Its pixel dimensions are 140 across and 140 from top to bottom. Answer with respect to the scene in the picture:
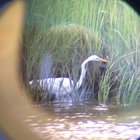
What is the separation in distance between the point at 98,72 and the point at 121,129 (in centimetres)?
12

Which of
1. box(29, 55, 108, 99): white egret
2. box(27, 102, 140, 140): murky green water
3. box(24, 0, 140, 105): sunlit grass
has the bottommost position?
box(27, 102, 140, 140): murky green water

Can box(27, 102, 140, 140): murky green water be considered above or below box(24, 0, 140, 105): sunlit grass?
below

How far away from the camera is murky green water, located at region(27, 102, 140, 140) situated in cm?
63

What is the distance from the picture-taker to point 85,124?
2.10ft

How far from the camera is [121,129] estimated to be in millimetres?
639

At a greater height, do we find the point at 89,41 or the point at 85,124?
the point at 89,41

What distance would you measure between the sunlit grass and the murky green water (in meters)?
0.03

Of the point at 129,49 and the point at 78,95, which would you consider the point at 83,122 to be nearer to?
the point at 78,95

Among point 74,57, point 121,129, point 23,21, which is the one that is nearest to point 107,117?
point 121,129

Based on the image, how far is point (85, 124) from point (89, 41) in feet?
0.54

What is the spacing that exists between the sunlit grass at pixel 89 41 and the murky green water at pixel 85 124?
0.09 ft

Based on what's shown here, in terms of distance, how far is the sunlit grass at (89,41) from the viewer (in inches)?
25.4

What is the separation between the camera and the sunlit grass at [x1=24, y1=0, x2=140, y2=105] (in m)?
0.64

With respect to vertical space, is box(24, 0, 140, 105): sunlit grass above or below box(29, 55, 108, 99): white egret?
above
